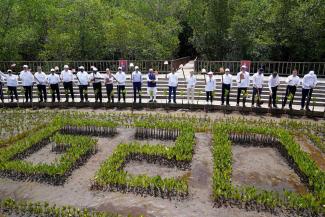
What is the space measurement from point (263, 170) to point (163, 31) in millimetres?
18417

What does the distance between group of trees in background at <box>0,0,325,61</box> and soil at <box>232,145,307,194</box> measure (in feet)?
41.3

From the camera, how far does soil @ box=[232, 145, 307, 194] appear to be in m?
8.16

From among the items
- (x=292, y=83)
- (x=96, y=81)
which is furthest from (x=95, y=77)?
(x=292, y=83)

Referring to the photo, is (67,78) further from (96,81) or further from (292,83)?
(292,83)

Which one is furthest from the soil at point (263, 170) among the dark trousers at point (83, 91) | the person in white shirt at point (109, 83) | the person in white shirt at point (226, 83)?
the dark trousers at point (83, 91)

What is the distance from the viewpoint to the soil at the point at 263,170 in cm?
816

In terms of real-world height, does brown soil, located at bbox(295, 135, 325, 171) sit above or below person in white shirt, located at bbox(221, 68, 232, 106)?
below

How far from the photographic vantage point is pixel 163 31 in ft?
82.9

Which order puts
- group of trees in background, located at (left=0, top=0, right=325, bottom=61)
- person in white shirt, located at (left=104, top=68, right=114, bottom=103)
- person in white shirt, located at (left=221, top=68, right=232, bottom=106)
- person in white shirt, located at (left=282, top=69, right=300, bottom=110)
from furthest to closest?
1. group of trees in background, located at (left=0, top=0, right=325, bottom=61)
2. person in white shirt, located at (left=104, top=68, right=114, bottom=103)
3. person in white shirt, located at (left=221, top=68, right=232, bottom=106)
4. person in white shirt, located at (left=282, top=69, right=300, bottom=110)

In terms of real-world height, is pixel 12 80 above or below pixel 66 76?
below

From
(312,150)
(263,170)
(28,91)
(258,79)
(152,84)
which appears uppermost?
(258,79)

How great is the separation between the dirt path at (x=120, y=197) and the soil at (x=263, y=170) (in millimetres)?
945

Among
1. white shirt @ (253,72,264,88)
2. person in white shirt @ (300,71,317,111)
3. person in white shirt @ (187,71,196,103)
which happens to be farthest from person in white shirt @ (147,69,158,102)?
person in white shirt @ (300,71,317,111)

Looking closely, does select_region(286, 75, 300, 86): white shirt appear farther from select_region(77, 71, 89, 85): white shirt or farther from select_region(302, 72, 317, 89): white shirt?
select_region(77, 71, 89, 85): white shirt
